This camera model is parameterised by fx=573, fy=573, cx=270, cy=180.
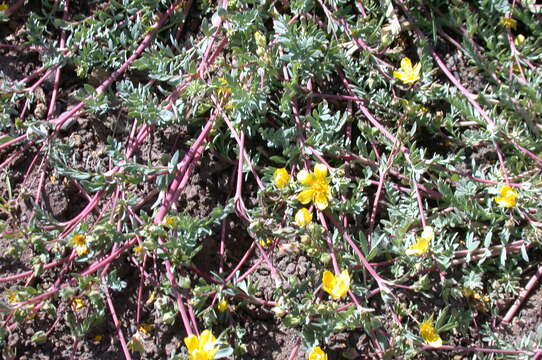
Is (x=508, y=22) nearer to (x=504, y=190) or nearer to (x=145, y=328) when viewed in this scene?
(x=504, y=190)

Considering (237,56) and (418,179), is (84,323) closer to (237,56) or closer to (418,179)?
(237,56)

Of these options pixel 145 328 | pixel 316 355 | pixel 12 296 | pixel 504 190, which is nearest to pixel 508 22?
pixel 504 190

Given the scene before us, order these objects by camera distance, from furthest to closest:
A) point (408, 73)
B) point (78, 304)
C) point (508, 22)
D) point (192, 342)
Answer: point (508, 22) < point (408, 73) < point (78, 304) < point (192, 342)

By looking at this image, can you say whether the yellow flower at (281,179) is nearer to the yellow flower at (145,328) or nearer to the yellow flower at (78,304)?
the yellow flower at (145,328)

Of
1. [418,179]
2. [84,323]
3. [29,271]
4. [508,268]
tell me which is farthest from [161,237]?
[508,268]

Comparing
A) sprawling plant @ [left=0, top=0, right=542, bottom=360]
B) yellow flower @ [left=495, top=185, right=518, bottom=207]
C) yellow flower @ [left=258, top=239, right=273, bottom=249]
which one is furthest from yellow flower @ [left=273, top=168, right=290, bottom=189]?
yellow flower @ [left=495, top=185, right=518, bottom=207]

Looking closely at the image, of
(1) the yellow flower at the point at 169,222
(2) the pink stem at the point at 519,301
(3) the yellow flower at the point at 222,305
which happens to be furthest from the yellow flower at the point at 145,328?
(2) the pink stem at the point at 519,301
